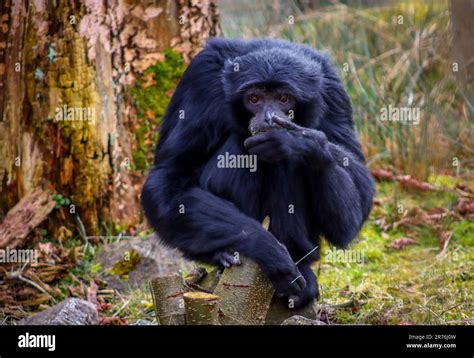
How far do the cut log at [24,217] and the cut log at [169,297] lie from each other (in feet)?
7.06

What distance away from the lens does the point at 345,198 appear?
509cm

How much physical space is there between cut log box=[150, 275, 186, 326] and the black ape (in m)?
0.35

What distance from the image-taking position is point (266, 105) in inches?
190

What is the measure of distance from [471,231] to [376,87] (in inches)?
86.9

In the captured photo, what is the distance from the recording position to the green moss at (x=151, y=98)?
23.2 ft

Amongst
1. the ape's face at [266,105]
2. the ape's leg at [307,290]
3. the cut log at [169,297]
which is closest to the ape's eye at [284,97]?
the ape's face at [266,105]

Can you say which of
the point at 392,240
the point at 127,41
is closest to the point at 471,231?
the point at 392,240

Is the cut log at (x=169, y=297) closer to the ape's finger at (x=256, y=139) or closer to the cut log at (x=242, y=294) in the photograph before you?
the cut log at (x=242, y=294)

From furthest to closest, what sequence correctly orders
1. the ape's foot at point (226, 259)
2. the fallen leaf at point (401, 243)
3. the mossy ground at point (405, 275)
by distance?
the fallen leaf at point (401, 243) → the mossy ground at point (405, 275) → the ape's foot at point (226, 259)

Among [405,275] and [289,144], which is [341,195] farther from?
[405,275]

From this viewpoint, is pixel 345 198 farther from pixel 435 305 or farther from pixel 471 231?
pixel 471 231

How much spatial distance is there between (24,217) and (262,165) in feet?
7.95

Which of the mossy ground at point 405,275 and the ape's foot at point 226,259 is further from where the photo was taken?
the mossy ground at point 405,275

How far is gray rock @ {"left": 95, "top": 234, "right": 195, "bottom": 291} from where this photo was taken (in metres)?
6.20
